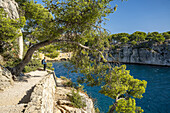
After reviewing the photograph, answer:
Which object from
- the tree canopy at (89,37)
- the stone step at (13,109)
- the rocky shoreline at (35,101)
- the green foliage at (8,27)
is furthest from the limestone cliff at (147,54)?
the stone step at (13,109)

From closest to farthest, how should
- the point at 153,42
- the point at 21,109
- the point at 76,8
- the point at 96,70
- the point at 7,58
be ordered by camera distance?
1. the point at 21,109
2. the point at 76,8
3. the point at 96,70
4. the point at 7,58
5. the point at 153,42

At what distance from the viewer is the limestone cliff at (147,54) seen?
44.4 m

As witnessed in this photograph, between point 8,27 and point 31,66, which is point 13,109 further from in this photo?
point 31,66

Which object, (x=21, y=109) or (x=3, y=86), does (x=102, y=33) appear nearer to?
(x=21, y=109)

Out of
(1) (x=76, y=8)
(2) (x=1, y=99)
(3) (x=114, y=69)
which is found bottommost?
(2) (x=1, y=99)

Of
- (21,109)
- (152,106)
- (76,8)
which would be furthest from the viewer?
(152,106)

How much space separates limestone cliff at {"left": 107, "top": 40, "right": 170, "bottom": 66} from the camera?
44384 mm

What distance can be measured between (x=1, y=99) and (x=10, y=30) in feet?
19.7

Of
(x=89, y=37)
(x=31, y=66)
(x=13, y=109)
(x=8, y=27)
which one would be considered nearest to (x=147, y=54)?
(x=89, y=37)

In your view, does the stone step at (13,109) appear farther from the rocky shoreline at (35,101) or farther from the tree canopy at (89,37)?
the tree canopy at (89,37)

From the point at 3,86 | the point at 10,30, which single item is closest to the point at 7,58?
the point at 10,30

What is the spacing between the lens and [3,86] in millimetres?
7016

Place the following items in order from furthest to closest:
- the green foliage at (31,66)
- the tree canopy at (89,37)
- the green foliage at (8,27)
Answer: the green foliage at (31,66) → the green foliage at (8,27) → the tree canopy at (89,37)

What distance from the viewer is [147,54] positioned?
4888 cm
